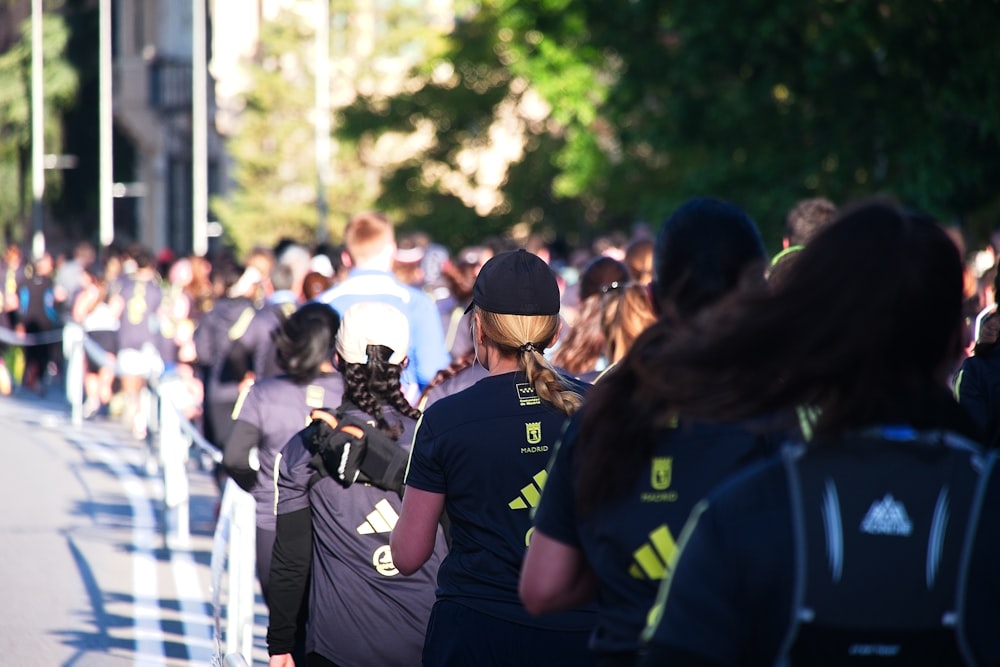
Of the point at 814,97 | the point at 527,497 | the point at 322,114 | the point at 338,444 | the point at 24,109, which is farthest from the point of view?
the point at 24,109

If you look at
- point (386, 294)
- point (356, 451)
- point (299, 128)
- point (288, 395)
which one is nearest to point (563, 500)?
point (356, 451)

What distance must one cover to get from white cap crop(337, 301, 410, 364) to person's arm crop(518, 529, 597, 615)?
2494 millimetres

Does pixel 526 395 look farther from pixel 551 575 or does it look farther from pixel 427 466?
pixel 551 575

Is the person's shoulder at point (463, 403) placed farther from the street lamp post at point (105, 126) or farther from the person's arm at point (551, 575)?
the street lamp post at point (105, 126)

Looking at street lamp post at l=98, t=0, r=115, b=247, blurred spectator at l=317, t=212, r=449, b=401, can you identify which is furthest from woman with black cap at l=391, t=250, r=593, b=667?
street lamp post at l=98, t=0, r=115, b=247

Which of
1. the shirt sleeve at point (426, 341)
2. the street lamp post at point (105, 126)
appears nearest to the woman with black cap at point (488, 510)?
the shirt sleeve at point (426, 341)

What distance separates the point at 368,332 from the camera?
5328 millimetres

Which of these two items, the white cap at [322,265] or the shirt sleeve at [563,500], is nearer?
the shirt sleeve at [563,500]

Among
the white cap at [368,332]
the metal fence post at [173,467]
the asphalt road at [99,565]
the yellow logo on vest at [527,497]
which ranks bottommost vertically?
the asphalt road at [99,565]

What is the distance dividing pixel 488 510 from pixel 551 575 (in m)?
1.28

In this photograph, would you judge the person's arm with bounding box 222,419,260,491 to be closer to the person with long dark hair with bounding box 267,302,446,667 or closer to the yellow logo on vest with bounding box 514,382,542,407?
the person with long dark hair with bounding box 267,302,446,667

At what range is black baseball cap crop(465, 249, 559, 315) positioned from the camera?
4.33 meters

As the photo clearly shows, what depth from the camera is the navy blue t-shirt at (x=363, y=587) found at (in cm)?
511

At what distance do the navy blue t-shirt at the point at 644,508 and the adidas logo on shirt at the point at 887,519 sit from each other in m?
0.54
